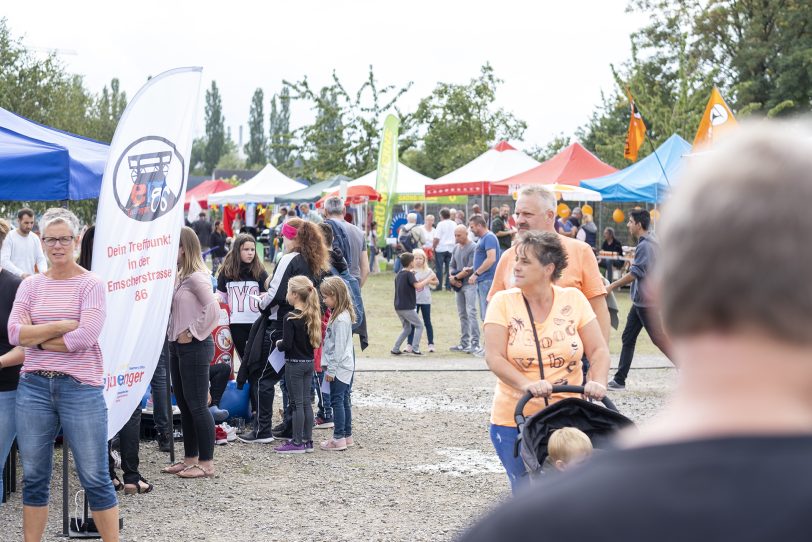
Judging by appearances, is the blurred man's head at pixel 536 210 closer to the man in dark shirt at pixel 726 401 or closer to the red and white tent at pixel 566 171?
the man in dark shirt at pixel 726 401

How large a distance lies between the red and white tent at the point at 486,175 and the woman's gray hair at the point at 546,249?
20.1 meters

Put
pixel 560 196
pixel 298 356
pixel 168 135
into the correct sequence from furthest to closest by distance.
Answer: pixel 560 196
pixel 298 356
pixel 168 135

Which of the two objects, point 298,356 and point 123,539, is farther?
point 298,356

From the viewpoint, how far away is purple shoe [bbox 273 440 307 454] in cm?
806

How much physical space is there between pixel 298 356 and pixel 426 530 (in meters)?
2.24

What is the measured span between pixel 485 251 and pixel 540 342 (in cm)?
878

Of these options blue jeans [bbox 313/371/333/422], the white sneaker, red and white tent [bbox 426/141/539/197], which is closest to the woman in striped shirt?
the white sneaker

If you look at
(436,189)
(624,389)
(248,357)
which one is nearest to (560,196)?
(436,189)

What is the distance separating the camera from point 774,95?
4162 cm

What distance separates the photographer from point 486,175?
25.3 metres

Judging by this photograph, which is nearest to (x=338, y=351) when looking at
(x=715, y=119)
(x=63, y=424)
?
(x=63, y=424)

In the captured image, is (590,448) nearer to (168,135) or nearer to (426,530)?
(426,530)

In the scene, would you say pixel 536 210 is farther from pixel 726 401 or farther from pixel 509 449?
pixel 726 401

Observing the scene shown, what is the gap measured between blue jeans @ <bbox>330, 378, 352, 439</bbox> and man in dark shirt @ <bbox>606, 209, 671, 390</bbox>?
3003 mm
